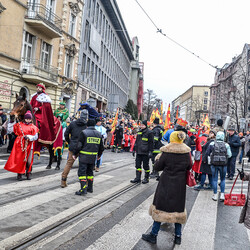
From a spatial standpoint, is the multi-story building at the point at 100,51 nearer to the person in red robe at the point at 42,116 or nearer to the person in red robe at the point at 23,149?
the person in red robe at the point at 42,116

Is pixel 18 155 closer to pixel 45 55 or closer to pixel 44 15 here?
pixel 44 15

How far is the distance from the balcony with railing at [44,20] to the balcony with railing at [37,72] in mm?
2471

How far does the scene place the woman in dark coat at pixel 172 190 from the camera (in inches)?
170

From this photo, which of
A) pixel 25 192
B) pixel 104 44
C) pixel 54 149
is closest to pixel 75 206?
pixel 25 192

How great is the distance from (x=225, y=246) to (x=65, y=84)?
2392cm

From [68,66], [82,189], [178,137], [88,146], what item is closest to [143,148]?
[88,146]

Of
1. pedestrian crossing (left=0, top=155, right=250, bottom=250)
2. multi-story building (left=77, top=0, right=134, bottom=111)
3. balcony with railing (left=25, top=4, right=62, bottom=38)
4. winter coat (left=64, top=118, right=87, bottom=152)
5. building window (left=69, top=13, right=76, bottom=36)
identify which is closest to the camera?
pedestrian crossing (left=0, top=155, right=250, bottom=250)

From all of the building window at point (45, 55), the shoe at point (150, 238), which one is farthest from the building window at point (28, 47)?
the shoe at point (150, 238)

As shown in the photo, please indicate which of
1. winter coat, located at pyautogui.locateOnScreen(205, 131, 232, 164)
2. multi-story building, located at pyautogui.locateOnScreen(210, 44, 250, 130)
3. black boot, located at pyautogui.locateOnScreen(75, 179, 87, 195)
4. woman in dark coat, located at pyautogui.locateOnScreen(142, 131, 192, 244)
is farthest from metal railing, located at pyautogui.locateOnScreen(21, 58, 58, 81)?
woman in dark coat, located at pyautogui.locateOnScreen(142, 131, 192, 244)

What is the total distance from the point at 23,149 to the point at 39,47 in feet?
55.8

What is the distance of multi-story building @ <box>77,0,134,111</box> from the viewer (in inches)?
1234

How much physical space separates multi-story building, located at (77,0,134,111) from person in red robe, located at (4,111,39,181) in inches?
556

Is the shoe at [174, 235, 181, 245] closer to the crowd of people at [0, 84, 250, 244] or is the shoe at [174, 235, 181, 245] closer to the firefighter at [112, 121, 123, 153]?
the crowd of people at [0, 84, 250, 244]

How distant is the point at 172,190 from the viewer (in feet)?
14.3
